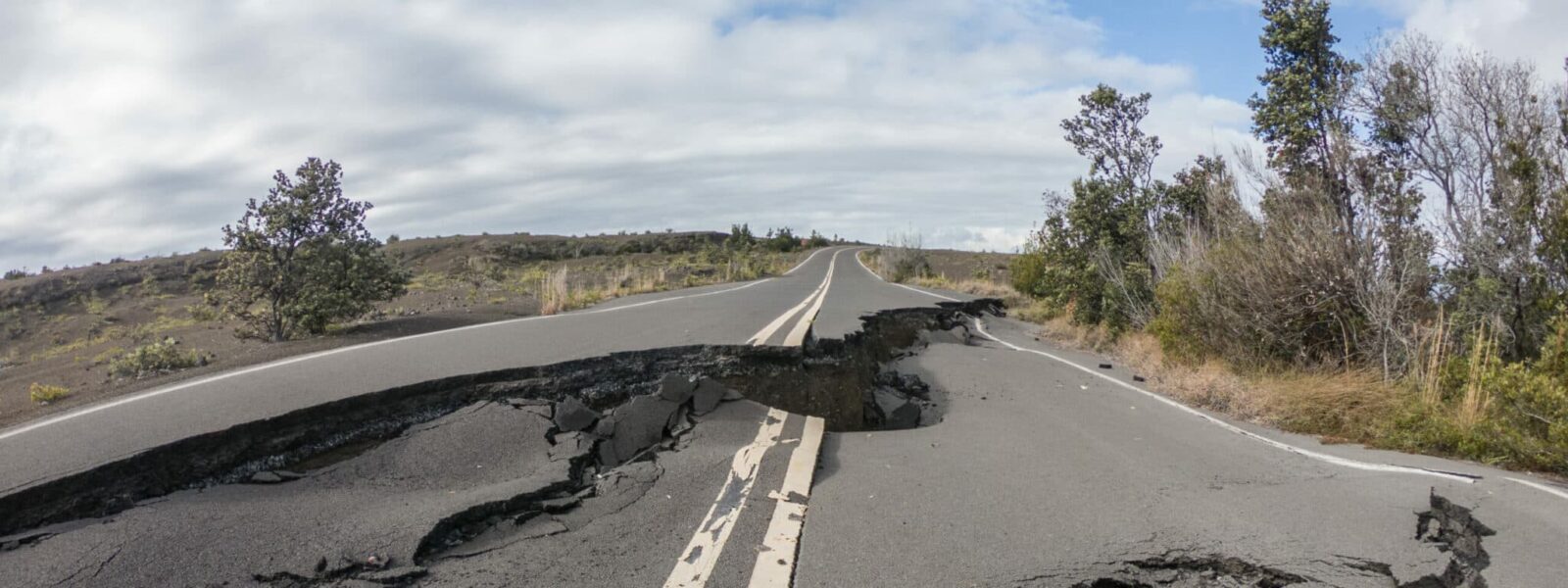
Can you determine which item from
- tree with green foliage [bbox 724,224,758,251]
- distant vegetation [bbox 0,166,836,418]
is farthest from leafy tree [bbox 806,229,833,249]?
distant vegetation [bbox 0,166,836,418]

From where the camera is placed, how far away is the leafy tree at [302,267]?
12352 mm

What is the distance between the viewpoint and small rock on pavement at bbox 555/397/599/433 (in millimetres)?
5730

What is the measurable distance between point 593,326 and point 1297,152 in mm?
9300

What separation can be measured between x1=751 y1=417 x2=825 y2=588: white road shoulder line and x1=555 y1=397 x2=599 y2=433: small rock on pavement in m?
1.40

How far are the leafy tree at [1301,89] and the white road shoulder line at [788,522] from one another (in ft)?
27.3

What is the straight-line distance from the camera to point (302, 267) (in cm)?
1278

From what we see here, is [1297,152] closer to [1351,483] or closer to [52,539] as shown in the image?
[1351,483]

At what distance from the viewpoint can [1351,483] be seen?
5312 millimetres

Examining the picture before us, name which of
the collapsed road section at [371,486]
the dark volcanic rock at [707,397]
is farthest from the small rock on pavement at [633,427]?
the dark volcanic rock at [707,397]

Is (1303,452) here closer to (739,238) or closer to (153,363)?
(153,363)

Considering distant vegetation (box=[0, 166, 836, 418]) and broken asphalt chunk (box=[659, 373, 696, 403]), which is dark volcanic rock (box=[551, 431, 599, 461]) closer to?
broken asphalt chunk (box=[659, 373, 696, 403])

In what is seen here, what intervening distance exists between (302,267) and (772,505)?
10.9 m

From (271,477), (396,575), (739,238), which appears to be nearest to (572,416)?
(271,477)

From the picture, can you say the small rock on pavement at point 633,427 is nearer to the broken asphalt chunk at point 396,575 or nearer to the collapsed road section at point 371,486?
the collapsed road section at point 371,486
